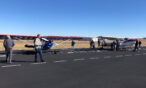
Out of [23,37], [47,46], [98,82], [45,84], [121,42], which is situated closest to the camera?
[45,84]

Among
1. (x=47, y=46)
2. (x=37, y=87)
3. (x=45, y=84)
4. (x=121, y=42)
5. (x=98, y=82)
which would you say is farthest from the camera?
(x=121, y=42)

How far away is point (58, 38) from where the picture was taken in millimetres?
19344

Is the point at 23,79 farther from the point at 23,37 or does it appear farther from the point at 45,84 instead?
the point at 23,37

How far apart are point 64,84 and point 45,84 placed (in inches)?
23.1

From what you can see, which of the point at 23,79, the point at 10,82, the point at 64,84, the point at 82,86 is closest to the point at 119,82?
the point at 82,86

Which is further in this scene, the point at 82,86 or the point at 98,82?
the point at 98,82

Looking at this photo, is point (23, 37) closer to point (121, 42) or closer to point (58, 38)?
point (58, 38)

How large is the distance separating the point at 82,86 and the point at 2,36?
46.1 feet

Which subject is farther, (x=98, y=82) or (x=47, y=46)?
(x=47, y=46)

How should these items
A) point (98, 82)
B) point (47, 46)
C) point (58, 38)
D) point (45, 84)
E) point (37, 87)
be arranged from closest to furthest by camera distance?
point (37, 87) < point (45, 84) < point (98, 82) < point (47, 46) < point (58, 38)

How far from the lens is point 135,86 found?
4273 mm

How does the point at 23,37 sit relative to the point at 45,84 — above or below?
above

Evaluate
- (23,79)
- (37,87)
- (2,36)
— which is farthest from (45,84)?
(2,36)

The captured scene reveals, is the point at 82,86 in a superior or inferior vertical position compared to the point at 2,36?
inferior
